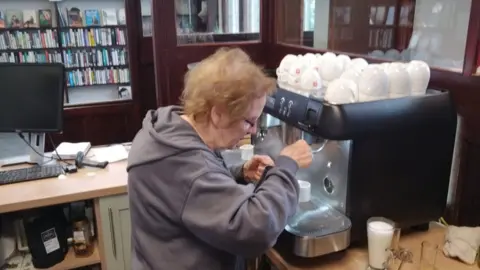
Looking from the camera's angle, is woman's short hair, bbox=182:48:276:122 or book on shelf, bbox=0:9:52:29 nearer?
woman's short hair, bbox=182:48:276:122

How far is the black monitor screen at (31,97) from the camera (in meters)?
1.80

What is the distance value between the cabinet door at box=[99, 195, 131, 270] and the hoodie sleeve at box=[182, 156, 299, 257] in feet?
3.06

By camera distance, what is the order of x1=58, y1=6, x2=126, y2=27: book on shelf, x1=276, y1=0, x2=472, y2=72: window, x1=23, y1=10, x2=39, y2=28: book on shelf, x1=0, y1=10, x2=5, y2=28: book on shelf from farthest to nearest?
x1=58, y1=6, x2=126, y2=27: book on shelf → x1=23, y1=10, x2=39, y2=28: book on shelf → x1=0, y1=10, x2=5, y2=28: book on shelf → x1=276, y1=0, x2=472, y2=72: window

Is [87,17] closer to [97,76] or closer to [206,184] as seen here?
[97,76]

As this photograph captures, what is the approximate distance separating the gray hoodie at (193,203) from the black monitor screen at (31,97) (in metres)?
0.96

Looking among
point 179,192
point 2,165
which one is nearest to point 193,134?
point 179,192

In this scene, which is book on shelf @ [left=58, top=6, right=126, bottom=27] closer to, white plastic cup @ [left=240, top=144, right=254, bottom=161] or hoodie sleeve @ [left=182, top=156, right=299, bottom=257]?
white plastic cup @ [left=240, top=144, right=254, bottom=161]

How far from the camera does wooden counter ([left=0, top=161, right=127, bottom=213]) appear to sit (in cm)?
159

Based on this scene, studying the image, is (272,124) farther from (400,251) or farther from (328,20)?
(328,20)

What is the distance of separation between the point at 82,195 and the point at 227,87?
1005 mm

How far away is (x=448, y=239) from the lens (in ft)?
3.94

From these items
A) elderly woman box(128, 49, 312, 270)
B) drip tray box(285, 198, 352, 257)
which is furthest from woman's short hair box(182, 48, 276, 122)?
drip tray box(285, 198, 352, 257)

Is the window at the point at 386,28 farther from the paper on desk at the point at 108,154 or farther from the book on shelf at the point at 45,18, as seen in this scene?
the book on shelf at the point at 45,18

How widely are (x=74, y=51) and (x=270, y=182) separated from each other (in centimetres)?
516
